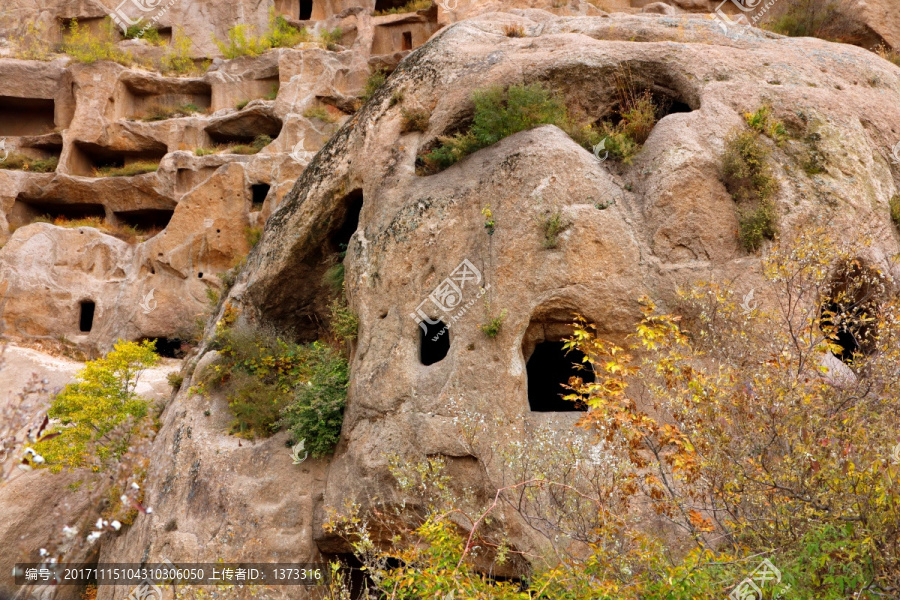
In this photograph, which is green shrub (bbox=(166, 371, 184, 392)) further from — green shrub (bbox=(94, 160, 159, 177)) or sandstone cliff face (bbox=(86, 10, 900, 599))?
green shrub (bbox=(94, 160, 159, 177))

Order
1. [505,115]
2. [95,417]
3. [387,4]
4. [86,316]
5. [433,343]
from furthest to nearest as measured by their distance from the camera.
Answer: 1. [387,4]
2. [86,316]
3. [95,417]
4. [433,343]
5. [505,115]

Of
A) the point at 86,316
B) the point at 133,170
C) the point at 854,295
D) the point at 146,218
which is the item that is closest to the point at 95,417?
the point at 86,316

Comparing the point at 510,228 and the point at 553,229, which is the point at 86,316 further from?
the point at 553,229

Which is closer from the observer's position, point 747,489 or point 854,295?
point 747,489

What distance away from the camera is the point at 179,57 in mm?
24734

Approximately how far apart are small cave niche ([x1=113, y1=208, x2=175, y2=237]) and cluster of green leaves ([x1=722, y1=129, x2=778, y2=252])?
18.0m

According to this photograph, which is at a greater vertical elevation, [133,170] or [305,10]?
[305,10]

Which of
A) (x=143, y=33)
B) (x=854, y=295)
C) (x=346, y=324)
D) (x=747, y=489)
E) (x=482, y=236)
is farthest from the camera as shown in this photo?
(x=143, y=33)

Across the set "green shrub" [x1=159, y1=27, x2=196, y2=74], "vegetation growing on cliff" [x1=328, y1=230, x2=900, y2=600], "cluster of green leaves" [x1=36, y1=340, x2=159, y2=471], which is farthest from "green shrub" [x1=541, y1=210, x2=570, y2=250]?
"green shrub" [x1=159, y1=27, x2=196, y2=74]

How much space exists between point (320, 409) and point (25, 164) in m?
18.3

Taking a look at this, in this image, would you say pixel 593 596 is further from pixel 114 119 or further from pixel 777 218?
pixel 114 119

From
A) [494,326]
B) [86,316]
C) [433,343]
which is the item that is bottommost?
[86,316]

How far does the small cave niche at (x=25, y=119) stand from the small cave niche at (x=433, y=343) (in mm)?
20692

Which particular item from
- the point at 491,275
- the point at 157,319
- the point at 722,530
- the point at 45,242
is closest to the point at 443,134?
the point at 491,275
